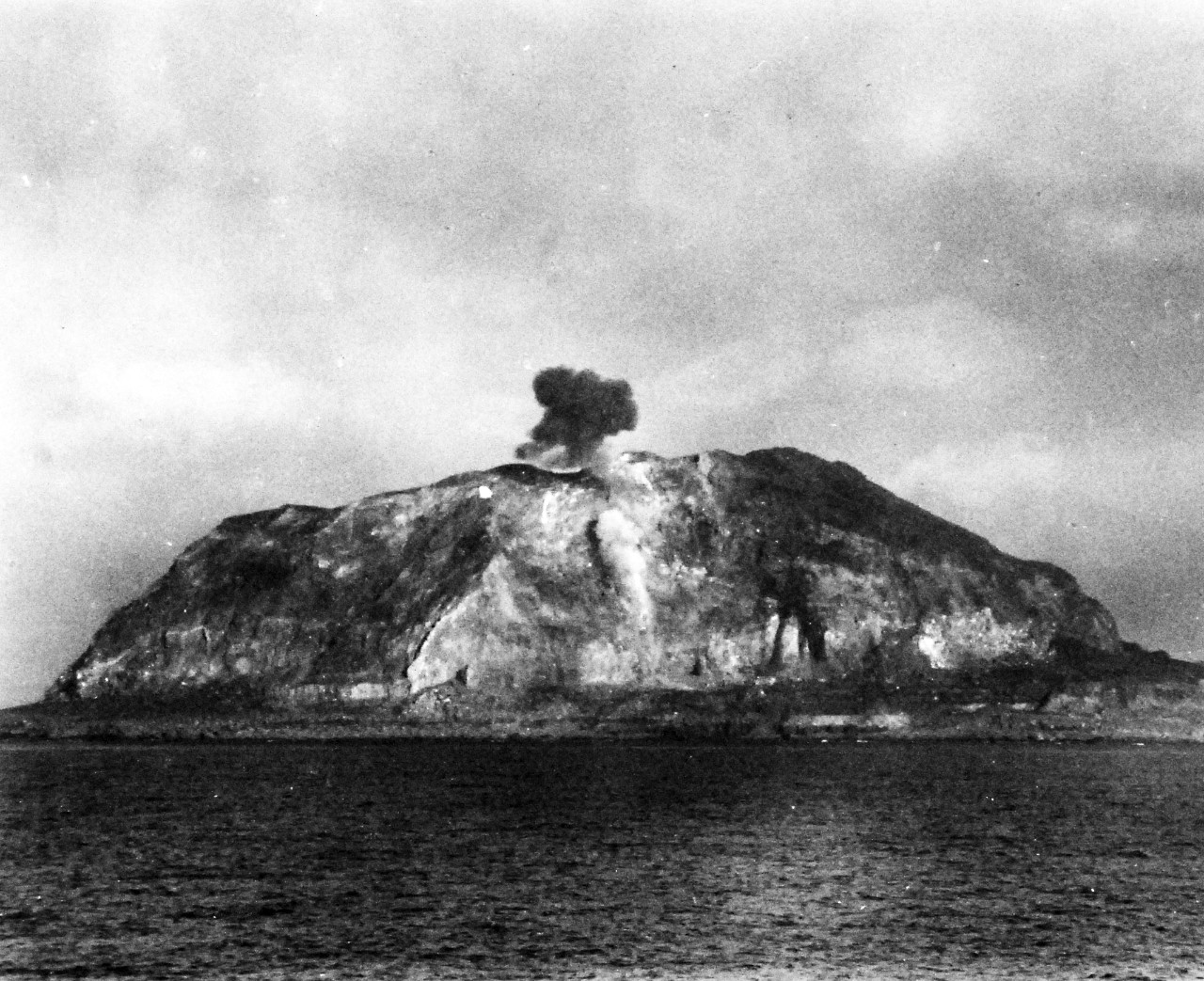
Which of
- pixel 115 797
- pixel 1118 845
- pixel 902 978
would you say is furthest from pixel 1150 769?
pixel 902 978

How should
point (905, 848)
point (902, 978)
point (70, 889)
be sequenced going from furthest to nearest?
point (905, 848), point (70, 889), point (902, 978)

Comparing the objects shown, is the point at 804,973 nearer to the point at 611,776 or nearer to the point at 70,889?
the point at 70,889

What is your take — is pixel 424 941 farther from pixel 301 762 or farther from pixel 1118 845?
pixel 301 762

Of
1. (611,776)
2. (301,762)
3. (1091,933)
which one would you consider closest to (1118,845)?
(1091,933)

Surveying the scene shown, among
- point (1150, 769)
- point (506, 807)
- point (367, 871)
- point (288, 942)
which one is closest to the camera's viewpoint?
point (288, 942)

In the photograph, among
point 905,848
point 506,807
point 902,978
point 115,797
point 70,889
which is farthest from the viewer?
point 115,797

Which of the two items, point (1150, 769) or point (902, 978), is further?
point (1150, 769)
